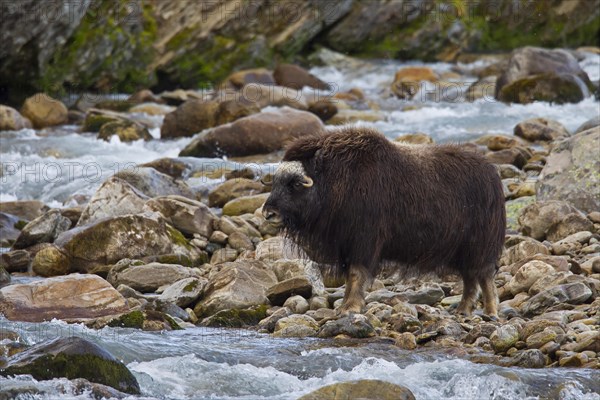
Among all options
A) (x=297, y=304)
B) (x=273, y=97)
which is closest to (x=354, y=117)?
(x=273, y=97)

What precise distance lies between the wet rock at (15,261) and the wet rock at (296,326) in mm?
4052

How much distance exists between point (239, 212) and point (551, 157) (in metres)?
4.19

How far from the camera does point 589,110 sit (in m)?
23.6

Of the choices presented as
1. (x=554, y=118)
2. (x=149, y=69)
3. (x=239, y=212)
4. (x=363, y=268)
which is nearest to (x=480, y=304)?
(x=363, y=268)

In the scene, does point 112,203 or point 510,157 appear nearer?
point 112,203

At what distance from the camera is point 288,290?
10.9 m

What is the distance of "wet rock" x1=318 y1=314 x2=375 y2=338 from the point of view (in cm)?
938

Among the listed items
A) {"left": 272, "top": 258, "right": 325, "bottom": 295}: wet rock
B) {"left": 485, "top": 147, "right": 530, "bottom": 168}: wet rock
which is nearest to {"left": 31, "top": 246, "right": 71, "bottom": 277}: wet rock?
{"left": 272, "top": 258, "right": 325, "bottom": 295}: wet rock

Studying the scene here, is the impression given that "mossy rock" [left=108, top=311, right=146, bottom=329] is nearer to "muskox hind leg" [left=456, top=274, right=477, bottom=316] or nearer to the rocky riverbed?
the rocky riverbed

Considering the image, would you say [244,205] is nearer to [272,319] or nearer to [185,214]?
[185,214]

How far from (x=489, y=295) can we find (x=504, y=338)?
1669 millimetres

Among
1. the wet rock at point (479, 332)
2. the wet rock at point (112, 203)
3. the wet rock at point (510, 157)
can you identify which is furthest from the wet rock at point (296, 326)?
the wet rock at point (510, 157)

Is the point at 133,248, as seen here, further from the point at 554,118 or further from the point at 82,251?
the point at 554,118

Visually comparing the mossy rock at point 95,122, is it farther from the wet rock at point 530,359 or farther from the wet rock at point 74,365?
the wet rock at point 530,359
